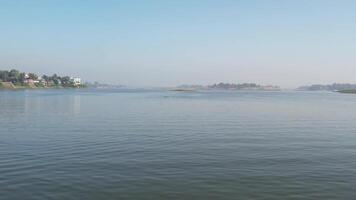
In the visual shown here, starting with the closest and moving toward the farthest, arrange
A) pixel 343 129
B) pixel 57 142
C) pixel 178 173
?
1. pixel 178 173
2. pixel 57 142
3. pixel 343 129

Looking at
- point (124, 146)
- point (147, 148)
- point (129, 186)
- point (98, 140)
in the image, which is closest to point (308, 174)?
point (129, 186)

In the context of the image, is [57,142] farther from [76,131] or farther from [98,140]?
[76,131]

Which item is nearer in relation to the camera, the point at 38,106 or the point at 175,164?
the point at 175,164

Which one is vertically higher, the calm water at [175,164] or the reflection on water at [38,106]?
the reflection on water at [38,106]

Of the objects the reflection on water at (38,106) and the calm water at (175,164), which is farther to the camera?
the reflection on water at (38,106)

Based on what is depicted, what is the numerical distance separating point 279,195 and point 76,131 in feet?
76.3

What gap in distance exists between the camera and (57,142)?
2916 centimetres

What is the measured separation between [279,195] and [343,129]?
26.2 metres

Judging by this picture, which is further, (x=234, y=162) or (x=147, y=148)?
(x=147, y=148)

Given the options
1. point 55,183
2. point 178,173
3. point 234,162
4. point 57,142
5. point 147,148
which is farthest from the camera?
point 57,142

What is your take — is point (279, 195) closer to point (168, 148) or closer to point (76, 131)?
point (168, 148)

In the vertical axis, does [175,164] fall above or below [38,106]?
below

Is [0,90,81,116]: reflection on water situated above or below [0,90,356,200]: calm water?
above

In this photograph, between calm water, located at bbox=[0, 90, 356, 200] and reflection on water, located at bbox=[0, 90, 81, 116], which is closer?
calm water, located at bbox=[0, 90, 356, 200]
